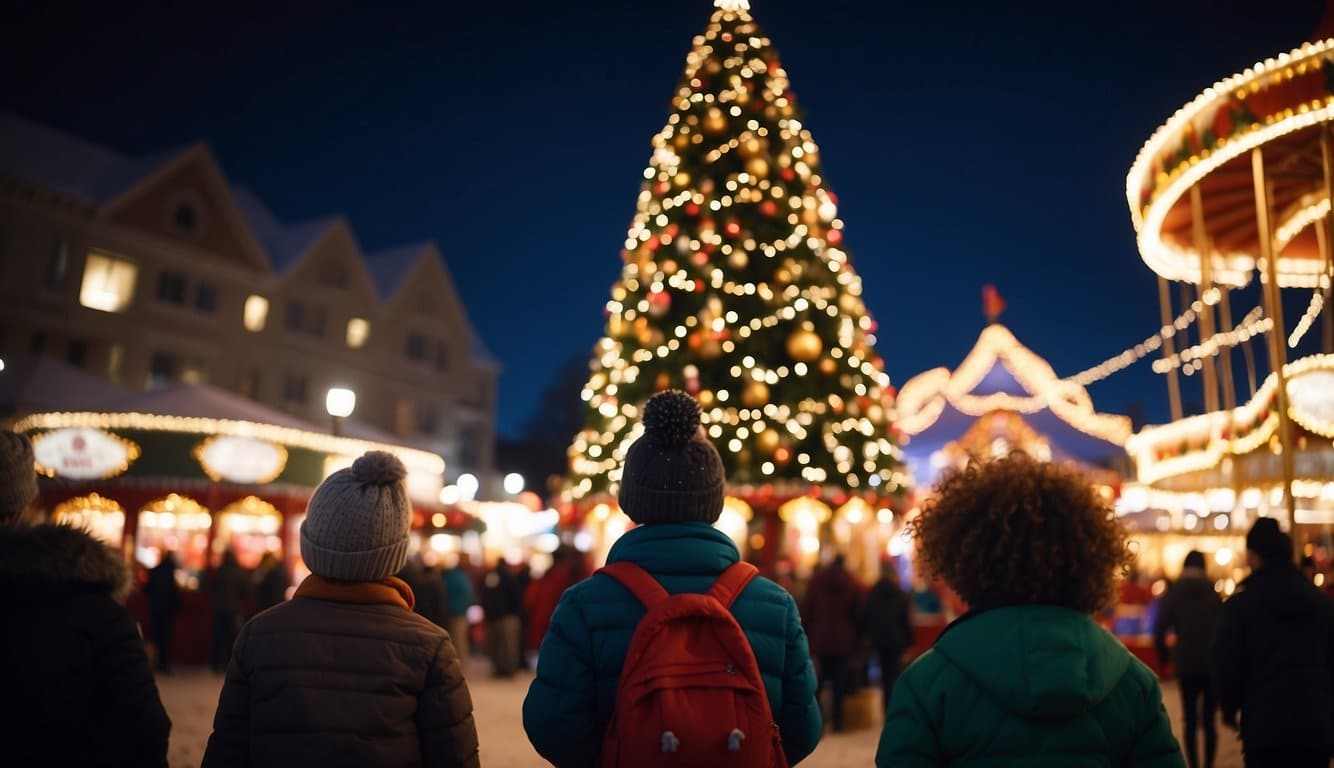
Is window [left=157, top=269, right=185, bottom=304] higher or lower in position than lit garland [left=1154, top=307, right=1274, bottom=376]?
higher

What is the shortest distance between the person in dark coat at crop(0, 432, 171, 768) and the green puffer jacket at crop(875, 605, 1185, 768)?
225 centimetres

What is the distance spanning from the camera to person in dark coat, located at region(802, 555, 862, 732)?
12102 millimetres

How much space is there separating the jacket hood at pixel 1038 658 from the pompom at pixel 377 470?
1750 mm

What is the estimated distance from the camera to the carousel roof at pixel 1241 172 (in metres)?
11.2

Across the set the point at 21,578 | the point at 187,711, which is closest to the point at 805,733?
the point at 21,578

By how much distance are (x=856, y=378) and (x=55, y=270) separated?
2358 centimetres

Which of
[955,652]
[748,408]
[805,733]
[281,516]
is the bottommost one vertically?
[805,733]

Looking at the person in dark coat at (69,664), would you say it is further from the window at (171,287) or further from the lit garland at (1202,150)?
the window at (171,287)

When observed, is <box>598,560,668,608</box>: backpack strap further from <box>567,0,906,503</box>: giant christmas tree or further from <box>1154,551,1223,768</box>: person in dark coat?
<box>567,0,906,503</box>: giant christmas tree

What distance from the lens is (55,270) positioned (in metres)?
30.2

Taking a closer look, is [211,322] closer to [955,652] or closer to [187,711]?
[187,711]

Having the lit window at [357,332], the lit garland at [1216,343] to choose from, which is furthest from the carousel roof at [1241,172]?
the lit window at [357,332]

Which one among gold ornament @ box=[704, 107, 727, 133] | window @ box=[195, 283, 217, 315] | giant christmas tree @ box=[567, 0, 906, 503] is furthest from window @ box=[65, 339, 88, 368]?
gold ornament @ box=[704, 107, 727, 133]

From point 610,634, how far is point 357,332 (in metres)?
38.9
